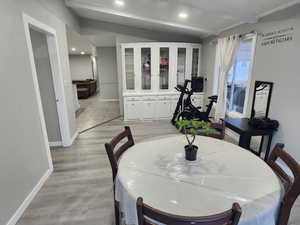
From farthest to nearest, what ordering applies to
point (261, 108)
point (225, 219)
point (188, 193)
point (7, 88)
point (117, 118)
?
point (117, 118)
point (261, 108)
point (7, 88)
point (188, 193)
point (225, 219)

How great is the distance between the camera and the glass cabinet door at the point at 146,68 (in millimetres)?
4759

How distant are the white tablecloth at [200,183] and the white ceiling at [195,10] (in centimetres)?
213

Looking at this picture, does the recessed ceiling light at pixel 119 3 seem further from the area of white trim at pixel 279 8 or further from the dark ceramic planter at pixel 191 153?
the dark ceramic planter at pixel 191 153

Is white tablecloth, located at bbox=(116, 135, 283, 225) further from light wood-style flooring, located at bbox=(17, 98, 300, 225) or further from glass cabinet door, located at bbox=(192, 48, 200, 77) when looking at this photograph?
glass cabinet door, located at bbox=(192, 48, 200, 77)

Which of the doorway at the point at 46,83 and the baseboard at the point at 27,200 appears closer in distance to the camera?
the baseboard at the point at 27,200

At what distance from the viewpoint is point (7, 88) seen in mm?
1690

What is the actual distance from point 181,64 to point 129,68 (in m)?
1.48

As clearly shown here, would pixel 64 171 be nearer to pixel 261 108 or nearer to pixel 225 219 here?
pixel 225 219

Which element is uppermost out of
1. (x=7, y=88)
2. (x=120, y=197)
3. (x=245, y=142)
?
(x=7, y=88)

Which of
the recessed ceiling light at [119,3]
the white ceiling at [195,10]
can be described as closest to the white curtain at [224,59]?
the white ceiling at [195,10]

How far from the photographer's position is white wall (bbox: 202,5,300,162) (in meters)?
2.24

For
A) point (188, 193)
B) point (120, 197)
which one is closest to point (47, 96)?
point (120, 197)

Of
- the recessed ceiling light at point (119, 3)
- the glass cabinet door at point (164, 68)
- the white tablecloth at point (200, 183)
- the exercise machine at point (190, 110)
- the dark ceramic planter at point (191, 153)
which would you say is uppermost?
the recessed ceiling light at point (119, 3)

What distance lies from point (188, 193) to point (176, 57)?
14.1ft
